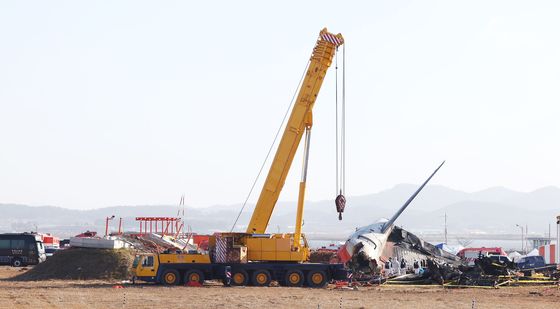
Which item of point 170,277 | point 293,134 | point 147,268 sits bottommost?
point 170,277

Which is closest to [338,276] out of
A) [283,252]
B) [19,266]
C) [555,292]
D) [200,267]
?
[283,252]

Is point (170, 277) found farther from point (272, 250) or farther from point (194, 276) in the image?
point (272, 250)

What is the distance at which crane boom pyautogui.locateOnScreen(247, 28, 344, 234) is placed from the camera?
162ft

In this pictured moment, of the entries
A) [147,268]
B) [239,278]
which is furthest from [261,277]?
[147,268]

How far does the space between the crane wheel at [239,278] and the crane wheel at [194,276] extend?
1670mm

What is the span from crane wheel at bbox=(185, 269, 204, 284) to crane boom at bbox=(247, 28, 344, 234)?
3555 millimetres

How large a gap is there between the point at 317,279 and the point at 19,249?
29930 millimetres

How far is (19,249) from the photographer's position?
68812 mm

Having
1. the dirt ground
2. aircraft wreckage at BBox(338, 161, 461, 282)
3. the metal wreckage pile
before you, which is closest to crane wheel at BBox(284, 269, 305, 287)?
the dirt ground

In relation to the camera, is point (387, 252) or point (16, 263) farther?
point (16, 263)

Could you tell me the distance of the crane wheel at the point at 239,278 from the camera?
47656mm

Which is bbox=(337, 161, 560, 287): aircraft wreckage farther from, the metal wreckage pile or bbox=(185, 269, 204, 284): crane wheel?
bbox=(185, 269, 204, 284): crane wheel

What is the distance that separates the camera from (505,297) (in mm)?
43125

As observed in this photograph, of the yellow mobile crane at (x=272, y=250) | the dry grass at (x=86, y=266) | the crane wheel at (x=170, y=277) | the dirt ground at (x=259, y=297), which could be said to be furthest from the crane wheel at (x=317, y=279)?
the dry grass at (x=86, y=266)
